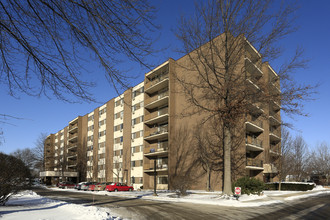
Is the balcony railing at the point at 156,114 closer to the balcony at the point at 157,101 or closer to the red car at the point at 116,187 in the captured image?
the balcony at the point at 157,101

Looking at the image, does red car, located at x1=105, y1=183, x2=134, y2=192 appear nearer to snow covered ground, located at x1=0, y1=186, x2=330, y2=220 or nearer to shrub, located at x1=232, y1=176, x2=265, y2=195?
snow covered ground, located at x1=0, y1=186, x2=330, y2=220

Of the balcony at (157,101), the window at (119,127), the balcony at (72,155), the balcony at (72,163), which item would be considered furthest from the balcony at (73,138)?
the balcony at (157,101)

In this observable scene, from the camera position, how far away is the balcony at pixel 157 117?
1597 inches

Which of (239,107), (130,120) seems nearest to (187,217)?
(239,107)

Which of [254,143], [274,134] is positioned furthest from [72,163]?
[254,143]

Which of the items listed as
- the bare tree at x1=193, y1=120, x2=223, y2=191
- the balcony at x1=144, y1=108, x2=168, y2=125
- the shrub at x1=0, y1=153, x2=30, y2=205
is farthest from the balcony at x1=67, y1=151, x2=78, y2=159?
the shrub at x1=0, y1=153, x2=30, y2=205

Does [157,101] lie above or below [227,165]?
above

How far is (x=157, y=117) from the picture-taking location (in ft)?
133

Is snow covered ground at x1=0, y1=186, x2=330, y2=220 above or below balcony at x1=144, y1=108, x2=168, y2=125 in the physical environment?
below

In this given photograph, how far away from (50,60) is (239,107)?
14499 mm

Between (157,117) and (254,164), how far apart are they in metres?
15.3

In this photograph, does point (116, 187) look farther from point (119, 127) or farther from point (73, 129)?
point (73, 129)

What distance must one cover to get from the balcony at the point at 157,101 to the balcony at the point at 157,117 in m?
1.34

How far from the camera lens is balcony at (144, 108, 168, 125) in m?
40.6
